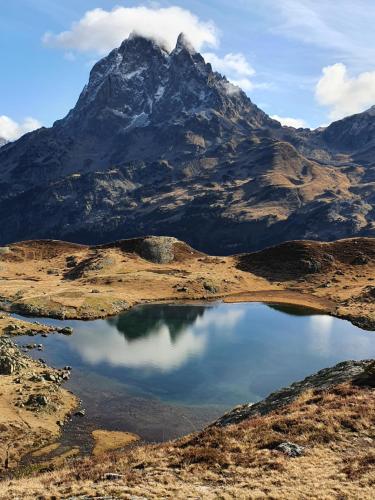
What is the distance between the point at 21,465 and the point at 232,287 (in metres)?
103

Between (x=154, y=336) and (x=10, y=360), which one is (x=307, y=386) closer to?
(x=10, y=360)

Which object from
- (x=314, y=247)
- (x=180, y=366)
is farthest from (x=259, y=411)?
(x=314, y=247)

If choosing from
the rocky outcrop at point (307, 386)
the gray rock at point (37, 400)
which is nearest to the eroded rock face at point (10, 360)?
the gray rock at point (37, 400)

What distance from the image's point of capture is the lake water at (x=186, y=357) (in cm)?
6022

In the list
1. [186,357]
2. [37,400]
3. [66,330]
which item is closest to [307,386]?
[37,400]

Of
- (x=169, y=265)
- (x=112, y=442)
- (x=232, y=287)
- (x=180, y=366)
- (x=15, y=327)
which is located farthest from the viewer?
(x=169, y=265)

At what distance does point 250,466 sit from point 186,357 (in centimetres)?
5749

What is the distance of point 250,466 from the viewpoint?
27922 millimetres

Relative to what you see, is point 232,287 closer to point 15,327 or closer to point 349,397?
point 15,327

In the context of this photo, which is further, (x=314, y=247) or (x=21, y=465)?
(x=314, y=247)

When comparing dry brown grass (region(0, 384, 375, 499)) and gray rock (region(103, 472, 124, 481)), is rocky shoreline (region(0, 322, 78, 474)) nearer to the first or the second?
dry brown grass (region(0, 384, 375, 499))

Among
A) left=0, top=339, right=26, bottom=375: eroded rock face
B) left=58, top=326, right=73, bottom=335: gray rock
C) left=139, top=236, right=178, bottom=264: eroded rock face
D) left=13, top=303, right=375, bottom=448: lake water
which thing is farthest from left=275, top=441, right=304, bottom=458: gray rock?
left=139, top=236, right=178, bottom=264: eroded rock face

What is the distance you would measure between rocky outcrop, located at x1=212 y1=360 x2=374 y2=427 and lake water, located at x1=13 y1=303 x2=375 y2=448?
37.1 feet

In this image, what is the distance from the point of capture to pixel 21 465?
44.1 m
